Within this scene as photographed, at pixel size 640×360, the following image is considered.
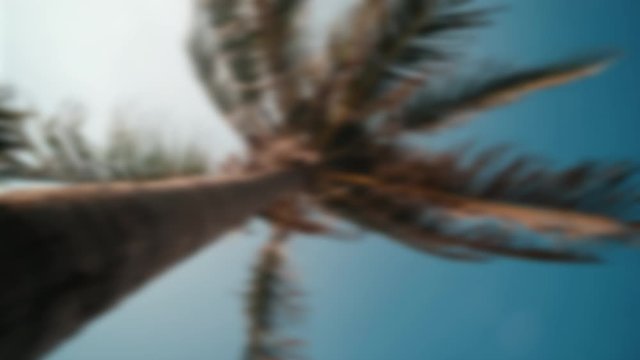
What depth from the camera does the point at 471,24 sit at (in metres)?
6.57

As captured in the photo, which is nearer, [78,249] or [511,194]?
[78,249]

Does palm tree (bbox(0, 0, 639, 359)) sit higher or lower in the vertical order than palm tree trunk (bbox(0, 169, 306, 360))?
higher

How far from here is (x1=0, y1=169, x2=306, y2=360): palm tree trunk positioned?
2.50m

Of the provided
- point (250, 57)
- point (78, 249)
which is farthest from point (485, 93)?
point (78, 249)

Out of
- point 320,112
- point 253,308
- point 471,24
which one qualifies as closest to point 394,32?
point 471,24

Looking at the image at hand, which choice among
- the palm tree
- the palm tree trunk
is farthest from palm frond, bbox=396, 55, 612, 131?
the palm tree trunk

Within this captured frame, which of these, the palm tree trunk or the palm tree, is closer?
the palm tree trunk

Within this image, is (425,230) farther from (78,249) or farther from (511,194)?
(78,249)

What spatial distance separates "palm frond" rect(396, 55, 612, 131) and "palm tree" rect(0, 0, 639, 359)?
0.01m

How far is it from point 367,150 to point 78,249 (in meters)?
5.40

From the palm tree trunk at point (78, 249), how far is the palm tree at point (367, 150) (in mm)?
858

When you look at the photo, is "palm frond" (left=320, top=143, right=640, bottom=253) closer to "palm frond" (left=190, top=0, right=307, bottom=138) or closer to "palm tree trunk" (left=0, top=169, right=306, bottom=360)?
"palm frond" (left=190, top=0, right=307, bottom=138)

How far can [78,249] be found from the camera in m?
2.84

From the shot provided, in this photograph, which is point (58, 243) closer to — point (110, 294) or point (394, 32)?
point (110, 294)
